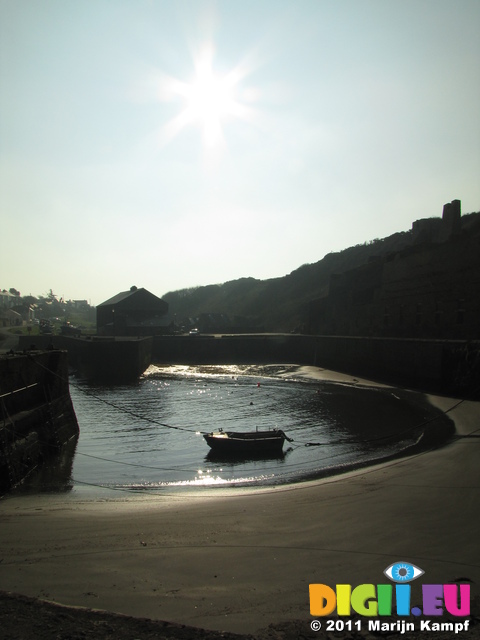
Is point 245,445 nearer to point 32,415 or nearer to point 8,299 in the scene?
point 32,415

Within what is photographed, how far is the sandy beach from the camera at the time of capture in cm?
633

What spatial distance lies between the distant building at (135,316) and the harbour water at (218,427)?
30.8m

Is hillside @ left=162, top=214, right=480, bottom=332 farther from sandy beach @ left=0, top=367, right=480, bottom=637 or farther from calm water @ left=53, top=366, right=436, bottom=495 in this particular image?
sandy beach @ left=0, top=367, right=480, bottom=637

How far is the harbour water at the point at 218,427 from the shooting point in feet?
53.5

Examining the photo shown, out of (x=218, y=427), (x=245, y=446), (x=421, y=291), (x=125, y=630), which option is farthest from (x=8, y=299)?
(x=125, y=630)

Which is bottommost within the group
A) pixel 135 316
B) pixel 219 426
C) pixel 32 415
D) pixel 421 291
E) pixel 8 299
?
pixel 219 426

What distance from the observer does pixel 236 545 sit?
8672mm

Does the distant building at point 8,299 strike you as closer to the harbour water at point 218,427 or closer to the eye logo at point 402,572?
the harbour water at point 218,427

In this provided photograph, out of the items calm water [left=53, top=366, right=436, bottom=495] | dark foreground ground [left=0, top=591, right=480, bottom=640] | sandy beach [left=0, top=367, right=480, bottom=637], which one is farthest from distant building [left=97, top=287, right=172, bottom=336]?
dark foreground ground [left=0, top=591, right=480, bottom=640]

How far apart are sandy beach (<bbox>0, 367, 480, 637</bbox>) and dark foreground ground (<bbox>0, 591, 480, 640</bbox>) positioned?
28cm

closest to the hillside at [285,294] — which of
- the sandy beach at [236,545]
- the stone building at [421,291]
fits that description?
the stone building at [421,291]

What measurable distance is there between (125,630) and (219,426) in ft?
66.9

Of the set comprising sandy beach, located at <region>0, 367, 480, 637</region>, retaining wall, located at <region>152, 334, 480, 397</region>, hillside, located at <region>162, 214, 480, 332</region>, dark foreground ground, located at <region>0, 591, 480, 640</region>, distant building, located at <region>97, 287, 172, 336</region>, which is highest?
hillside, located at <region>162, 214, 480, 332</region>

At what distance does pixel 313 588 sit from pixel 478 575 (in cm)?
234
